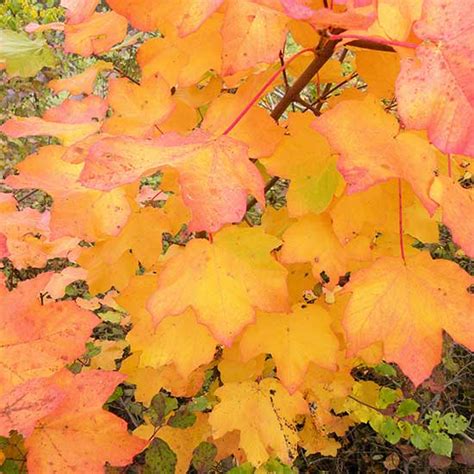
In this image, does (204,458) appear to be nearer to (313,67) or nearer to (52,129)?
(52,129)

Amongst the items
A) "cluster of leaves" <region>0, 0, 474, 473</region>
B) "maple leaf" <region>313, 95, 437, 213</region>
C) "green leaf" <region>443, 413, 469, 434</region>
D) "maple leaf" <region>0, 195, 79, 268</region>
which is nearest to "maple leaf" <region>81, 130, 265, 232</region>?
"cluster of leaves" <region>0, 0, 474, 473</region>

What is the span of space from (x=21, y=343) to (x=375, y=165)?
1.75ft

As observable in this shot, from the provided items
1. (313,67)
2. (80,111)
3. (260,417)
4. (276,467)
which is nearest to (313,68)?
(313,67)

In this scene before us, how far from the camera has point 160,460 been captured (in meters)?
1.15

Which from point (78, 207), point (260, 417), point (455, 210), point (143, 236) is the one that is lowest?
point (260, 417)

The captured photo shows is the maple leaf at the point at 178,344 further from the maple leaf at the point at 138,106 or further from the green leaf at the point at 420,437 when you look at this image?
the green leaf at the point at 420,437

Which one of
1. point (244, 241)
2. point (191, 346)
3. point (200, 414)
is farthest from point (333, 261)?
point (200, 414)

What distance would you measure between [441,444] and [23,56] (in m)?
1.41

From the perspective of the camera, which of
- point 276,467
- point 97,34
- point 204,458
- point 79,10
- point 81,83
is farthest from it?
point 276,467

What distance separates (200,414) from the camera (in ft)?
4.72

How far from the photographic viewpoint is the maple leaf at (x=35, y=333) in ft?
2.59

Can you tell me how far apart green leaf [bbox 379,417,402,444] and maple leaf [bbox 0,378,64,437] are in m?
1.12

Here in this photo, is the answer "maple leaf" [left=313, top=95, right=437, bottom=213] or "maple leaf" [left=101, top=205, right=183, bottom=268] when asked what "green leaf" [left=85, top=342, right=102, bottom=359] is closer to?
"maple leaf" [left=101, top=205, right=183, bottom=268]

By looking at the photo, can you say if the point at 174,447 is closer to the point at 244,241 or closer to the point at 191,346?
the point at 191,346
